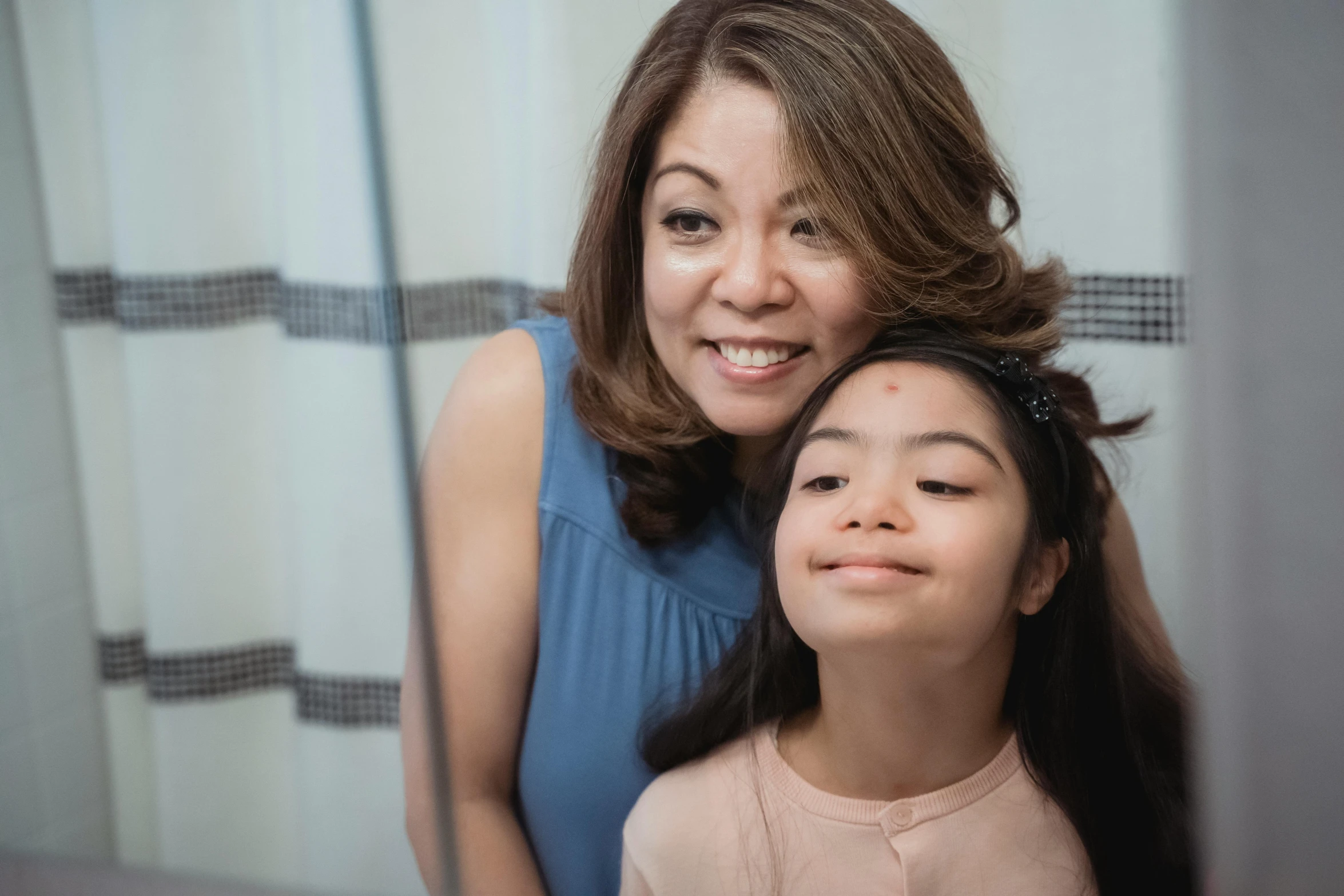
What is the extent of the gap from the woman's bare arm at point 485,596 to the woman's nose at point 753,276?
256 mm

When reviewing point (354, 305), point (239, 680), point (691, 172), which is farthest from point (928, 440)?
point (239, 680)

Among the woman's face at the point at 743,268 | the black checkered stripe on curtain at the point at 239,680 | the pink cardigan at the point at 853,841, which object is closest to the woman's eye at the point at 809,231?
the woman's face at the point at 743,268

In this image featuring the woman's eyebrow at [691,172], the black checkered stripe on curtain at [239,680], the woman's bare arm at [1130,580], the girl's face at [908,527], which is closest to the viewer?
the girl's face at [908,527]

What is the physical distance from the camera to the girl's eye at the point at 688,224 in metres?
0.72

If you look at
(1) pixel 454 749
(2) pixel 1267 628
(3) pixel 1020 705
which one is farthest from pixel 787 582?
(1) pixel 454 749

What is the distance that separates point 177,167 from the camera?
957mm

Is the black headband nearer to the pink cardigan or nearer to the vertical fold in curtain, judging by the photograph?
the pink cardigan

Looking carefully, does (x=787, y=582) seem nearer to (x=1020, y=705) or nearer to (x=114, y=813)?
(x=1020, y=705)

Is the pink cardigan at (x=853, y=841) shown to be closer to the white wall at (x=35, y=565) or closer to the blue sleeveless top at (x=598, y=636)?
the blue sleeveless top at (x=598, y=636)

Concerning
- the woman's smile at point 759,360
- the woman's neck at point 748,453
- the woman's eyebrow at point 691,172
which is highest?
the woman's eyebrow at point 691,172

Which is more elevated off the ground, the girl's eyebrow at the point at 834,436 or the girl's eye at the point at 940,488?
the girl's eyebrow at the point at 834,436

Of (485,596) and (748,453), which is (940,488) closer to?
(748,453)

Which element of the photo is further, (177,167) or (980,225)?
(177,167)

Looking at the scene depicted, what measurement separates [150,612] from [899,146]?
0.80 meters
